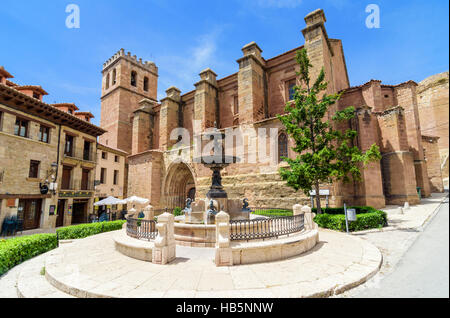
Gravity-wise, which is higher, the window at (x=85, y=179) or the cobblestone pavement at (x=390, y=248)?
the window at (x=85, y=179)

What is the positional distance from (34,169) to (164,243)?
51.4 feet

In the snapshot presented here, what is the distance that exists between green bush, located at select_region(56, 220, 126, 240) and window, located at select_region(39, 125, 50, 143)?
9432mm

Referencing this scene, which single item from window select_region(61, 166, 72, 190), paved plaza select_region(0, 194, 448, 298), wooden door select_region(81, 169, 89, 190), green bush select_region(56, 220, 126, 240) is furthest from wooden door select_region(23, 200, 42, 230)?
paved plaza select_region(0, 194, 448, 298)

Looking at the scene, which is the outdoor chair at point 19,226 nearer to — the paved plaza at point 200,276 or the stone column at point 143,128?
the paved plaza at point 200,276

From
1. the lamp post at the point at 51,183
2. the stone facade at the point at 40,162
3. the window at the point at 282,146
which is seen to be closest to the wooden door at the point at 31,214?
the stone facade at the point at 40,162

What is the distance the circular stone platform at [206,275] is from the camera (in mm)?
3740

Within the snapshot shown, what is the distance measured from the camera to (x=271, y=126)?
1653 centimetres

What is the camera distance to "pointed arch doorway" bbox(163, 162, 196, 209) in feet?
72.4

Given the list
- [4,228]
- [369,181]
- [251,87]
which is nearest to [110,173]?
[4,228]

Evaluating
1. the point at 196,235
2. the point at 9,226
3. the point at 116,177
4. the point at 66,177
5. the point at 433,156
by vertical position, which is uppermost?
the point at 433,156

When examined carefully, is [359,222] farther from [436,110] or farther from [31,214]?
[436,110]

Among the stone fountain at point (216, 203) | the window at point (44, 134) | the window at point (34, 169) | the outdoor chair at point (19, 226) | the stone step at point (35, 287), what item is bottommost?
the outdoor chair at point (19, 226)

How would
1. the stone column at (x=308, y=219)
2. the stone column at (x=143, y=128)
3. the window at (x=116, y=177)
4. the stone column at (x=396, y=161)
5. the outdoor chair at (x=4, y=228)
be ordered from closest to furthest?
the stone column at (x=308, y=219)
the outdoor chair at (x=4, y=228)
the stone column at (x=396, y=161)
the window at (x=116, y=177)
the stone column at (x=143, y=128)

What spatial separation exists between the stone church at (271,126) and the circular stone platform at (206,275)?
9471 mm
